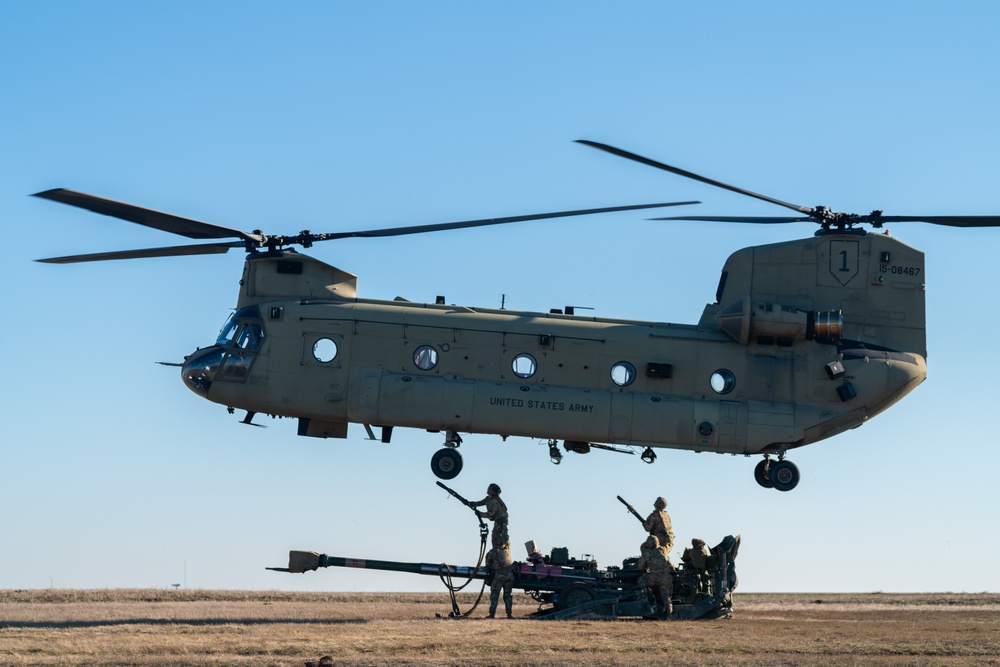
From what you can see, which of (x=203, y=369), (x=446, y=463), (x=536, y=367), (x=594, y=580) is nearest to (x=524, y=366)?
(x=536, y=367)

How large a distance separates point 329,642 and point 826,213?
14.9m

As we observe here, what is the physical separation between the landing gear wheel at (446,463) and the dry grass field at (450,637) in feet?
9.04

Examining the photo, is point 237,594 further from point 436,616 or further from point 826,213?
point 826,213

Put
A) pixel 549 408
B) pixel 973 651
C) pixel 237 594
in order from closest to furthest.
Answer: pixel 973 651 < pixel 549 408 < pixel 237 594

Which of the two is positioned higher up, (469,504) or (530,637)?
(469,504)

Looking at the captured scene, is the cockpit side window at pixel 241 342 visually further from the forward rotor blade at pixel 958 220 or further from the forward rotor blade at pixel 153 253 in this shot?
the forward rotor blade at pixel 958 220

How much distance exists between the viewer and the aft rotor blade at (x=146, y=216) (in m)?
23.6

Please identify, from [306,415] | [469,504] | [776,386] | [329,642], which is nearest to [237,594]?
[306,415]

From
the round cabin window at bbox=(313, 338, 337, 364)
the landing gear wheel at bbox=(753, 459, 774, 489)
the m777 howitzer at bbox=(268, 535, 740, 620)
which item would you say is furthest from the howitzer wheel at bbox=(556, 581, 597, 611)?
the round cabin window at bbox=(313, 338, 337, 364)

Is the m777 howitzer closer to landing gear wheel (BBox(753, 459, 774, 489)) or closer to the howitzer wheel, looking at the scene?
the howitzer wheel

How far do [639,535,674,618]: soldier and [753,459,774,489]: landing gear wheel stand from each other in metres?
4.82

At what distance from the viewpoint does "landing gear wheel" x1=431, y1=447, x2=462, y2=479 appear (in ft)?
87.0

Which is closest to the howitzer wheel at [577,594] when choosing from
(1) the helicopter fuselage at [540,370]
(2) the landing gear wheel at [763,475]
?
(1) the helicopter fuselage at [540,370]

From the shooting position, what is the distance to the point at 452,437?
87.5 ft
